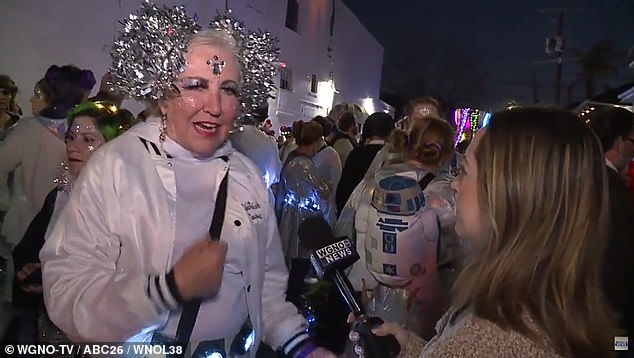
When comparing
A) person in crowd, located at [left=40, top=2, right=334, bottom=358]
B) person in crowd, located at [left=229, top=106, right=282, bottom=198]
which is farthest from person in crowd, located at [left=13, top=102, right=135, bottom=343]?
person in crowd, located at [left=229, top=106, right=282, bottom=198]

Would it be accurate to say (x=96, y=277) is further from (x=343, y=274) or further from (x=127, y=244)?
(x=343, y=274)

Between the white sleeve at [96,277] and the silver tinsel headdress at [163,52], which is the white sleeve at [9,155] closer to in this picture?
the silver tinsel headdress at [163,52]

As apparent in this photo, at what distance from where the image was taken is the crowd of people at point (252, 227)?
1247mm

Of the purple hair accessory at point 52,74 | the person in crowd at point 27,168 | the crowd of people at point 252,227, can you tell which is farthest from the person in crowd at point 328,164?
the person in crowd at point 27,168

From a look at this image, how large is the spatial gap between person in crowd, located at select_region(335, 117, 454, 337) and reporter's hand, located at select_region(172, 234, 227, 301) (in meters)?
1.03

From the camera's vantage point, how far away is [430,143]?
10.6 feet

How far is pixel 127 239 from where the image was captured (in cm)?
173

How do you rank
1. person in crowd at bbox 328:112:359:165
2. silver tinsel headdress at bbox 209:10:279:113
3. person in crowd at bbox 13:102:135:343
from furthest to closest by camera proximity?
1. person in crowd at bbox 328:112:359:165
2. person in crowd at bbox 13:102:135:343
3. silver tinsel headdress at bbox 209:10:279:113

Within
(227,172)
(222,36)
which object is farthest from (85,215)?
(222,36)

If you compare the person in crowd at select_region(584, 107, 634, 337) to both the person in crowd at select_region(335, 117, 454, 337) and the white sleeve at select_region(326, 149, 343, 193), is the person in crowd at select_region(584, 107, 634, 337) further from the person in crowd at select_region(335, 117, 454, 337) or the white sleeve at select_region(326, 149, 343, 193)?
the white sleeve at select_region(326, 149, 343, 193)

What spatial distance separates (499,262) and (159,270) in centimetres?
97

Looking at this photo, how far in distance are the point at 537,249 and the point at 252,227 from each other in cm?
97

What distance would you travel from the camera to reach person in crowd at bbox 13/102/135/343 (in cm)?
258

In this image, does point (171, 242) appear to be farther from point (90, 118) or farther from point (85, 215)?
point (90, 118)
